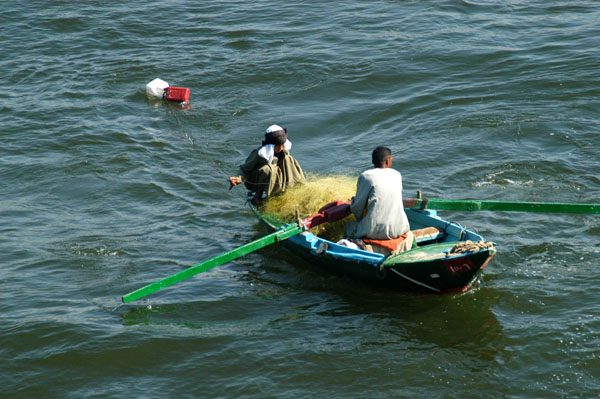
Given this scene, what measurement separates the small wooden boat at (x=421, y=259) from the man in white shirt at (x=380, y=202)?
0.98 feet

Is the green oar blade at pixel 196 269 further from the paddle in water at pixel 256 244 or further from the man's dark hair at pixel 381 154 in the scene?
the man's dark hair at pixel 381 154

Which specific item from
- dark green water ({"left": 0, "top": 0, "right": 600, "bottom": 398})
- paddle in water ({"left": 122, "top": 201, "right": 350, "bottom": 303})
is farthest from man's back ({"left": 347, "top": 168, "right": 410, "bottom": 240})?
dark green water ({"left": 0, "top": 0, "right": 600, "bottom": 398})

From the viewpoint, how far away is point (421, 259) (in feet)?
23.0

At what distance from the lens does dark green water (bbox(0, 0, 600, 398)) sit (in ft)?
22.5

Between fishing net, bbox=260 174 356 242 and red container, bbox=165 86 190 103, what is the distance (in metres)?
6.42

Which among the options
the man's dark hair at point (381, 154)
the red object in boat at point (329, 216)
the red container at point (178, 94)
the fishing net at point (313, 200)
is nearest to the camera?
the man's dark hair at point (381, 154)

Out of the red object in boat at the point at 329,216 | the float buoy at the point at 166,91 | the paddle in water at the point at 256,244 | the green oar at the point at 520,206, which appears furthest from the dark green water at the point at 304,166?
the green oar at the point at 520,206

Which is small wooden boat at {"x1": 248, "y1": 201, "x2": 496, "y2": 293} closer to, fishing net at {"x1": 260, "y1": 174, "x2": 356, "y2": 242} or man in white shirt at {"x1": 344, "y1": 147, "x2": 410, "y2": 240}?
man in white shirt at {"x1": 344, "y1": 147, "x2": 410, "y2": 240}

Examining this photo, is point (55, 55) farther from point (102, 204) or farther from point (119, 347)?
point (119, 347)

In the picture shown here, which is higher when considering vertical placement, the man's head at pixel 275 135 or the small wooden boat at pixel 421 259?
the man's head at pixel 275 135

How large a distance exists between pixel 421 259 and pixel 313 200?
7.06 feet

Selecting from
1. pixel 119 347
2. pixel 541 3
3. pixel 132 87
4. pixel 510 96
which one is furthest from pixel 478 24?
pixel 119 347

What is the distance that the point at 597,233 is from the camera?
29.4ft

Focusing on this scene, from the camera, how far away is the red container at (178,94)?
1502 centimetres
